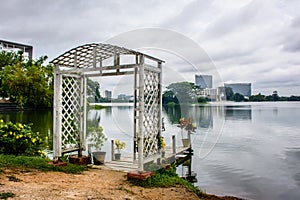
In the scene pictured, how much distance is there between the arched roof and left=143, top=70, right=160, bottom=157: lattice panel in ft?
1.87

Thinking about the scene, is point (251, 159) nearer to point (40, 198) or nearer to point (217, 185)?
point (217, 185)

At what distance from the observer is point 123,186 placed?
12.3 ft

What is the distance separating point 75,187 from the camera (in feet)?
11.8

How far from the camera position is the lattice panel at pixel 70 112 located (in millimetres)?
5074

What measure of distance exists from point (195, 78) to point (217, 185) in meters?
2.80

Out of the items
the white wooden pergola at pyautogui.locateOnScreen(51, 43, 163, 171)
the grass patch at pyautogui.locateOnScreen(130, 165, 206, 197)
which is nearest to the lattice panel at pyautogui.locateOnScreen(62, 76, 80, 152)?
the white wooden pergola at pyautogui.locateOnScreen(51, 43, 163, 171)

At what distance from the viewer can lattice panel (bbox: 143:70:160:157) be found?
4293mm

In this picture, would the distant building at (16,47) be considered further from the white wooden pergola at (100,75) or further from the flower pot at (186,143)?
the white wooden pergola at (100,75)

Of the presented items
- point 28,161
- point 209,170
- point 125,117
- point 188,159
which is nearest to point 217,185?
point 209,170

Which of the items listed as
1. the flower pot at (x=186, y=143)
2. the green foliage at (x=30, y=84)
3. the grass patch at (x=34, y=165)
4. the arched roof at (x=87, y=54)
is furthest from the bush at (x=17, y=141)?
the green foliage at (x=30, y=84)

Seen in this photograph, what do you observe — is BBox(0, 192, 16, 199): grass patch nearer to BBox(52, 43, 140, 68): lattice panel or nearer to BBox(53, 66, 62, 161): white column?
BBox(53, 66, 62, 161): white column

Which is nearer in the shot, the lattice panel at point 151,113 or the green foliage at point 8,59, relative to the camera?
the lattice panel at point 151,113

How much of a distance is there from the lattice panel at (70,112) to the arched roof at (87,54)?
1.14 ft

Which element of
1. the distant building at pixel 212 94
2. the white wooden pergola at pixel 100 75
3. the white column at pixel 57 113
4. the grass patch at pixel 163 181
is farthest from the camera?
the distant building at pixel 212 94
